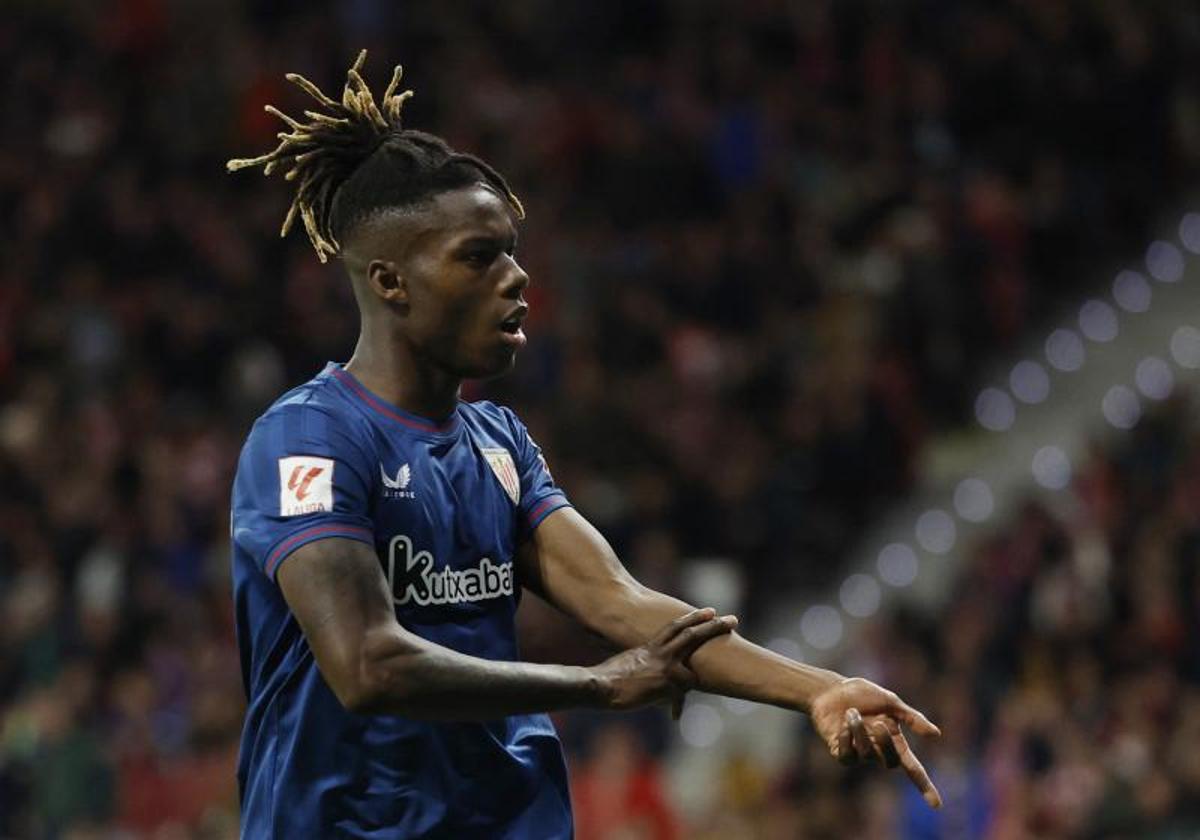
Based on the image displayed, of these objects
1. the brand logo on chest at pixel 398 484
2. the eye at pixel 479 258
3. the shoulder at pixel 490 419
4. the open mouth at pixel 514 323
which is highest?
the eye at pixel 479 258

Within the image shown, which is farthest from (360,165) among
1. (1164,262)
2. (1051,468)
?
(1164,262)

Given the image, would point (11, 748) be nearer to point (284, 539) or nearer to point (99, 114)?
point (99, 114)

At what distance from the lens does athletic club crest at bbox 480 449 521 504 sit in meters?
4.50

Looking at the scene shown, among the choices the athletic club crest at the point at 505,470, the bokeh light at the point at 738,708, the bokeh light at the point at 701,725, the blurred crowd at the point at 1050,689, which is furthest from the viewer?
the bokeh light at the point at 738,708

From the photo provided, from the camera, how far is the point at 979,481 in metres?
12.9

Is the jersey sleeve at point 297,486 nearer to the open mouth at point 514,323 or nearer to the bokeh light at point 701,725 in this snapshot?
the open mouth at point 514,323

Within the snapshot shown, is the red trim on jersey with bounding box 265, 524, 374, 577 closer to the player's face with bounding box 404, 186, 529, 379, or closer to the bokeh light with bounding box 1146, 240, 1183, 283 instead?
the player's face with bounding box 404, 186, 529, 379

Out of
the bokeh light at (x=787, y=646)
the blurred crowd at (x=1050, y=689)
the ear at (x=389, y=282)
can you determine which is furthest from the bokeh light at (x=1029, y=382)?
the ear at (x=389, y=282)

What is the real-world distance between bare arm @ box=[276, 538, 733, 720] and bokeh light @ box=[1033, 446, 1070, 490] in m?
8.73

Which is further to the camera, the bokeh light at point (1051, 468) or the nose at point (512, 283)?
the bokeh light at point (1051, 468)

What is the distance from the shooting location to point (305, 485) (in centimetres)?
Result: 400

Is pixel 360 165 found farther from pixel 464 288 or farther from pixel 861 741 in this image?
pixel 861 741

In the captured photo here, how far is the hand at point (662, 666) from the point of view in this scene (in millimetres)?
4137

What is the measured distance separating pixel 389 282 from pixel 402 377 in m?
0.20
